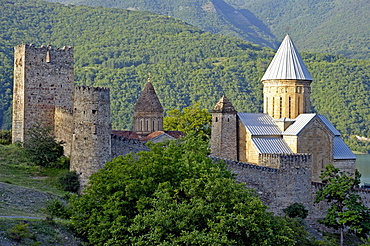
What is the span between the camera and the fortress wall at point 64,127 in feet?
89.8

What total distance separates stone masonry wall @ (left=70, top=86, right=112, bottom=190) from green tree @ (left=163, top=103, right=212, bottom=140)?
17.4 m

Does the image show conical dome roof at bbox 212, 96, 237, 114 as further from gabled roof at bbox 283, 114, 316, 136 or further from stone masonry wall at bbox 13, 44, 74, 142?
stone masonry wall at bbox 13, 44, 74, 142

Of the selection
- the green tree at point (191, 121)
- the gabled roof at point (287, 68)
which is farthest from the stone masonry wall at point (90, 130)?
the green tree at point (191, 121)

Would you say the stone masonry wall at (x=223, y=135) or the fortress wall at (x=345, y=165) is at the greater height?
the stone masonry wall at (x=223, y=135)

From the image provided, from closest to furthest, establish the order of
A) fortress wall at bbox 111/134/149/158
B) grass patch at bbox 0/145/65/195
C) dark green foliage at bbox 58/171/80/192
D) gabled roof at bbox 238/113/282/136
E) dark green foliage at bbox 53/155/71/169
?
1. dark green foliage at bbox 58/171/80/192
2. grass patch at bbox 0/145/65/195
3. fortress wall at bbox 111/134/149/158
4. dark green foliage at bbox 53/155/71/169
5. gabled roof at bbox 238/113/282/136

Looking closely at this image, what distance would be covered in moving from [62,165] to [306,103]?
49.0 feet

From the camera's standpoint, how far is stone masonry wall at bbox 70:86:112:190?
2331cm

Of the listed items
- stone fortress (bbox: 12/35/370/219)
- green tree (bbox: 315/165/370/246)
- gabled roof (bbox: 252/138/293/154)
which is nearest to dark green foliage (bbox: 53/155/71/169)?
stone fortress (bbox: 12/35/370/219)

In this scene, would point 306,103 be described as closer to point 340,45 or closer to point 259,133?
point 259,133

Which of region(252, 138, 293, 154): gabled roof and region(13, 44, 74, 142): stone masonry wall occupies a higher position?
region(13, 44, 74, 142): stone masonry wall

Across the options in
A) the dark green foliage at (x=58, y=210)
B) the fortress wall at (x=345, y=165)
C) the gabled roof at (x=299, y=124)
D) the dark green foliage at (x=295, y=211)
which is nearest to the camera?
the dark green foliage at (x=58, y=210)

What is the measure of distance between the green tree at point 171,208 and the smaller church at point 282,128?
7936mm

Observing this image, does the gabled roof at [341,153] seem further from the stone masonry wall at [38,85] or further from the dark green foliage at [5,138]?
the dark green foliage at [5,138]

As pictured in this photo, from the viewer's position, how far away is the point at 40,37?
95500mm
